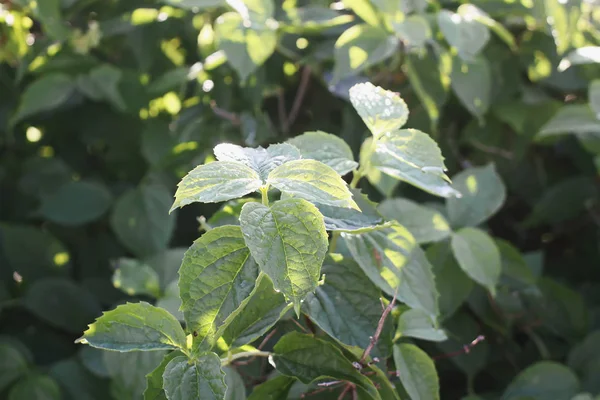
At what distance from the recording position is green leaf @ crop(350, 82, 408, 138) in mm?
493

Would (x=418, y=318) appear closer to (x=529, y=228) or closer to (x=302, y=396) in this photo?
(x=302, y=396)

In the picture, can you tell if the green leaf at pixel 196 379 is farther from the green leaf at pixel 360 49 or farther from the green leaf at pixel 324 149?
the green leaf at pixel 360 49

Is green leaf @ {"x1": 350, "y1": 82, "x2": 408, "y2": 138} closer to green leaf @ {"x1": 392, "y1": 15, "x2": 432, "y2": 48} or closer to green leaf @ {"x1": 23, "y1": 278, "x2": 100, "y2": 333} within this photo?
green leaf @ {"x1": 392, "y1": 15, "x2": 432, "y2": 48}

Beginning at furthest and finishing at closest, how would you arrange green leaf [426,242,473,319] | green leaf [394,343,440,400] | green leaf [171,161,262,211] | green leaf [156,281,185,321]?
green leaf [426,242,473,319] < green leaf [156,281,185,321] < green leaf [394,343,440,400] < green leaf [171,161,262,211]

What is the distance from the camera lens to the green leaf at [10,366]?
2.95ft

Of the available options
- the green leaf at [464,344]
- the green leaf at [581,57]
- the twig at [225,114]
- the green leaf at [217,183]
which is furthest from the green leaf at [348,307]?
the green leaf at [581,57]

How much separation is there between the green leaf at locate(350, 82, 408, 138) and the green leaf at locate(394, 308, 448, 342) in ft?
0.46

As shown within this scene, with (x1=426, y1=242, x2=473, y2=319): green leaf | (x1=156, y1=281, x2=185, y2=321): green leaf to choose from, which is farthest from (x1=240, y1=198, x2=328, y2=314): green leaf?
(x1=426, y1=242, x2=473, y2=319): green leaf

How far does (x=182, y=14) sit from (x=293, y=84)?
0.66 ft

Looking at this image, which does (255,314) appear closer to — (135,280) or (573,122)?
(135,280)

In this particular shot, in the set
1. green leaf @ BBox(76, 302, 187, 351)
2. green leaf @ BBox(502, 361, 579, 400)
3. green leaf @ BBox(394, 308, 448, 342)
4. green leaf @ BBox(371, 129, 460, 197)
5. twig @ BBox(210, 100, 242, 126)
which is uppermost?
green leaf @ BBox(371, 129, 460, 197)

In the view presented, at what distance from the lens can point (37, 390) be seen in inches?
34.3

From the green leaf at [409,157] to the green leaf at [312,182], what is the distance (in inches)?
4.1

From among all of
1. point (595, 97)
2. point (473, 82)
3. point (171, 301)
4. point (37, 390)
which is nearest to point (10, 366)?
point (37, 390)
